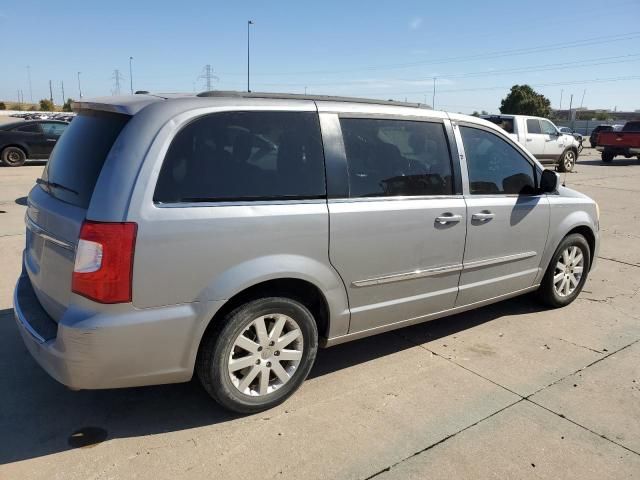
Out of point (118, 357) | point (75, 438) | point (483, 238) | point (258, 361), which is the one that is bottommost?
point (75, 438)

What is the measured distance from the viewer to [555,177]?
4.41 metres

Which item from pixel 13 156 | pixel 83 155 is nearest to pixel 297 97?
pixel 83 155

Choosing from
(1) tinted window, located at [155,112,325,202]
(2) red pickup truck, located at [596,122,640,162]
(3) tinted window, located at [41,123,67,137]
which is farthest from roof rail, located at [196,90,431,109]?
(2) red pickup truck, located at [596,122,640,162]

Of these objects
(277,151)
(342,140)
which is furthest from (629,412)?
(277,151)

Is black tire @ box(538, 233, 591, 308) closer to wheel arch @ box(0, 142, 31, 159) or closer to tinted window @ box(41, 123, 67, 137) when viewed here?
tinted window @ box(41, 123, 67, 137)

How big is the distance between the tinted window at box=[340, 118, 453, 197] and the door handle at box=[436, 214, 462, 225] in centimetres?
18

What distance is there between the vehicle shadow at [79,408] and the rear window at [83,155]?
1.25 m

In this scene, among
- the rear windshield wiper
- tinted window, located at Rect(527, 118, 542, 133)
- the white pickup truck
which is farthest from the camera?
tinted window, located at Rect(527, 118, 542, 133)

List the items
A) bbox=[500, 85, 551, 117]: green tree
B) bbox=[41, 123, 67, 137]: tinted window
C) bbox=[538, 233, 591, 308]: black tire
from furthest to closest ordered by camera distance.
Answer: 1. bbox=[500, 85, 551, 117]: green tree
2. bbox=[41, 123, 67, 137]: tinted window
3. bbox=[538, 233, 591, 308]: black tire

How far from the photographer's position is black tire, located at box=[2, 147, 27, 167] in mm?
15043

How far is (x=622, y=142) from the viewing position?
2195 centimetres

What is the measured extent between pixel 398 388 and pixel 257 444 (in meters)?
1.05

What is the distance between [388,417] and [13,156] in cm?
1548

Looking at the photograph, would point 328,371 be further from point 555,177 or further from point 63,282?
point 555,177
